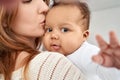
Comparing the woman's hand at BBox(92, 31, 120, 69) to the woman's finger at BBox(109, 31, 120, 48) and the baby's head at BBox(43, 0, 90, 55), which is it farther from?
the baby's head at BBox(43, 0, 90, 55)

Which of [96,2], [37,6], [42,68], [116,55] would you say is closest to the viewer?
[116,55]

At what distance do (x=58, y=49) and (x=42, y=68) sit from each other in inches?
3.4

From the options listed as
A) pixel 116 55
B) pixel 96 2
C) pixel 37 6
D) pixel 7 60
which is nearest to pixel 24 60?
pixel 7 60

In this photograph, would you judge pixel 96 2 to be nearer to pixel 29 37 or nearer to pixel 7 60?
pixel 29 37

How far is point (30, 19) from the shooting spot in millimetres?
748

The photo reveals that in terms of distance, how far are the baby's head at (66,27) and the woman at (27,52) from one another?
0.04 meters

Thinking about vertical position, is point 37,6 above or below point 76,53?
above

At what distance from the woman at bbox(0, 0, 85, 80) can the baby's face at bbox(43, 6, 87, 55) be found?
0.04m

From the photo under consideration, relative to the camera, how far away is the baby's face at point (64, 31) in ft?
2.28

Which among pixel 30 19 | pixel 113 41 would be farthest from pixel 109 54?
pixel 30 19

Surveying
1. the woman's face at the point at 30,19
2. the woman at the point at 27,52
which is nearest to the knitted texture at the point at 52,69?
the woman at the point at 27,52

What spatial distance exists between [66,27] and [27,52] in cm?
12

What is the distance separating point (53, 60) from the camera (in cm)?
66

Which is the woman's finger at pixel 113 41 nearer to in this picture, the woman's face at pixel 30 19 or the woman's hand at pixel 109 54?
the woman's hand at pixel 109 54
